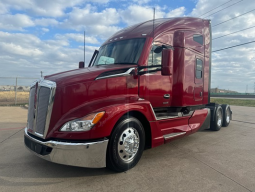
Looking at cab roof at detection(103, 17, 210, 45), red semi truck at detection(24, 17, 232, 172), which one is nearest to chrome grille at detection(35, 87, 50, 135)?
red semi truck at detection(24, 17, 232, 172)

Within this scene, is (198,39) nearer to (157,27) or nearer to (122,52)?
(157,27)

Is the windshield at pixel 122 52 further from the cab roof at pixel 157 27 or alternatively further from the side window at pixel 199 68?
the side window at pixel 199 68

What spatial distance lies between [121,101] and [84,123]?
82 cm

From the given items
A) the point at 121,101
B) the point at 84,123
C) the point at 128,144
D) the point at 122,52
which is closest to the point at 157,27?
the point at 122,52

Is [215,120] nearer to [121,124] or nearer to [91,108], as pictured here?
[121,124]

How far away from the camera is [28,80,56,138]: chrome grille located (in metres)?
3.38

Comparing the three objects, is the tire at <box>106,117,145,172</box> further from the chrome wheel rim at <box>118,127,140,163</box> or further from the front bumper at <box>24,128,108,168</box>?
the front bumper at <box>24,128,108,168</box>

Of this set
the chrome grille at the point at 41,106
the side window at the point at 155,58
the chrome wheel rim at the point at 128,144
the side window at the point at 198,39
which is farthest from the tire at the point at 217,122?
the chrome grille at the point at 41,106

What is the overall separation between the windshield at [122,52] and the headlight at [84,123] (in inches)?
61.5

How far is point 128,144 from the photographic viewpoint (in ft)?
11.8

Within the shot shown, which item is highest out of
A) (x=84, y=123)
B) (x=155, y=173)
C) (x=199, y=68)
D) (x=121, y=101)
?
(x=199, y=68)

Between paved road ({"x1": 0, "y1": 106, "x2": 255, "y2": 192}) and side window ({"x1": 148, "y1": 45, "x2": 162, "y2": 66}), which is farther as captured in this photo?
side window ({"x1": 148, "y1": 45, "x2": 162, "y2": 66})

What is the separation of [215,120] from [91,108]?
5.28 metres

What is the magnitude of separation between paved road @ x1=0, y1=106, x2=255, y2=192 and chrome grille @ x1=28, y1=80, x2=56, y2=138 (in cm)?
75
